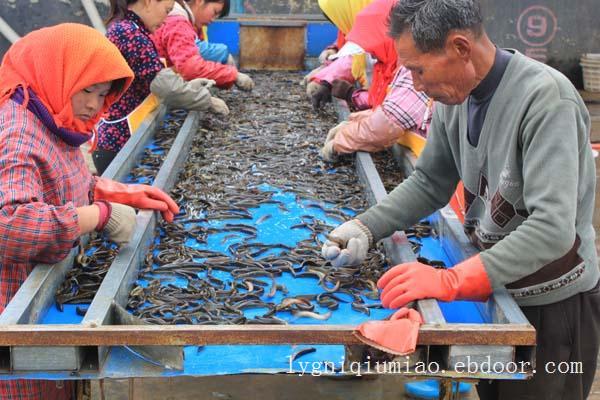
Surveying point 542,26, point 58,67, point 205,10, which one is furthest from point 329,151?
point 542,26

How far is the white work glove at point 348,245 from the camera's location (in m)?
3.05

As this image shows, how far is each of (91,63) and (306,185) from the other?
Answer: 180cm

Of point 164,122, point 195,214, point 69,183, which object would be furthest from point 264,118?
point 69,183

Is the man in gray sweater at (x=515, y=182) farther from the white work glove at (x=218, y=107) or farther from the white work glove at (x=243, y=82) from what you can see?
the white work glove at (x=243, y=82)

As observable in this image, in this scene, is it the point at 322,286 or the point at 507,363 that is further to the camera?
the point at 322,286

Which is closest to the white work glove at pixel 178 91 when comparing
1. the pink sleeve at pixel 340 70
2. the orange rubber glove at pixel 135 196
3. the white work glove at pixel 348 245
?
the pink sleeve at pixel 340 70

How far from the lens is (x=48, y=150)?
2805 mm

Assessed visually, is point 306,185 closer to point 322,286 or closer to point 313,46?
point 322,286

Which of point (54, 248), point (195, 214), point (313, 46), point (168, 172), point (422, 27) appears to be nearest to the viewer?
point (422, 27)

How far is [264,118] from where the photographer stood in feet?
20.3

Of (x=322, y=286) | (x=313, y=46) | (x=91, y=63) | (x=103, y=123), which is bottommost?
(x=313, y=46)

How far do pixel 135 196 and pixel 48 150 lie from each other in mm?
817

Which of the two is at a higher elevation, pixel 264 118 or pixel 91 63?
pixel 91 63

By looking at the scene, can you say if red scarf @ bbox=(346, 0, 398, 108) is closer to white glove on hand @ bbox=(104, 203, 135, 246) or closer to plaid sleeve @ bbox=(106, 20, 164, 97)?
plaid sleeve @ bbox=(106, 20, 164, 97)
